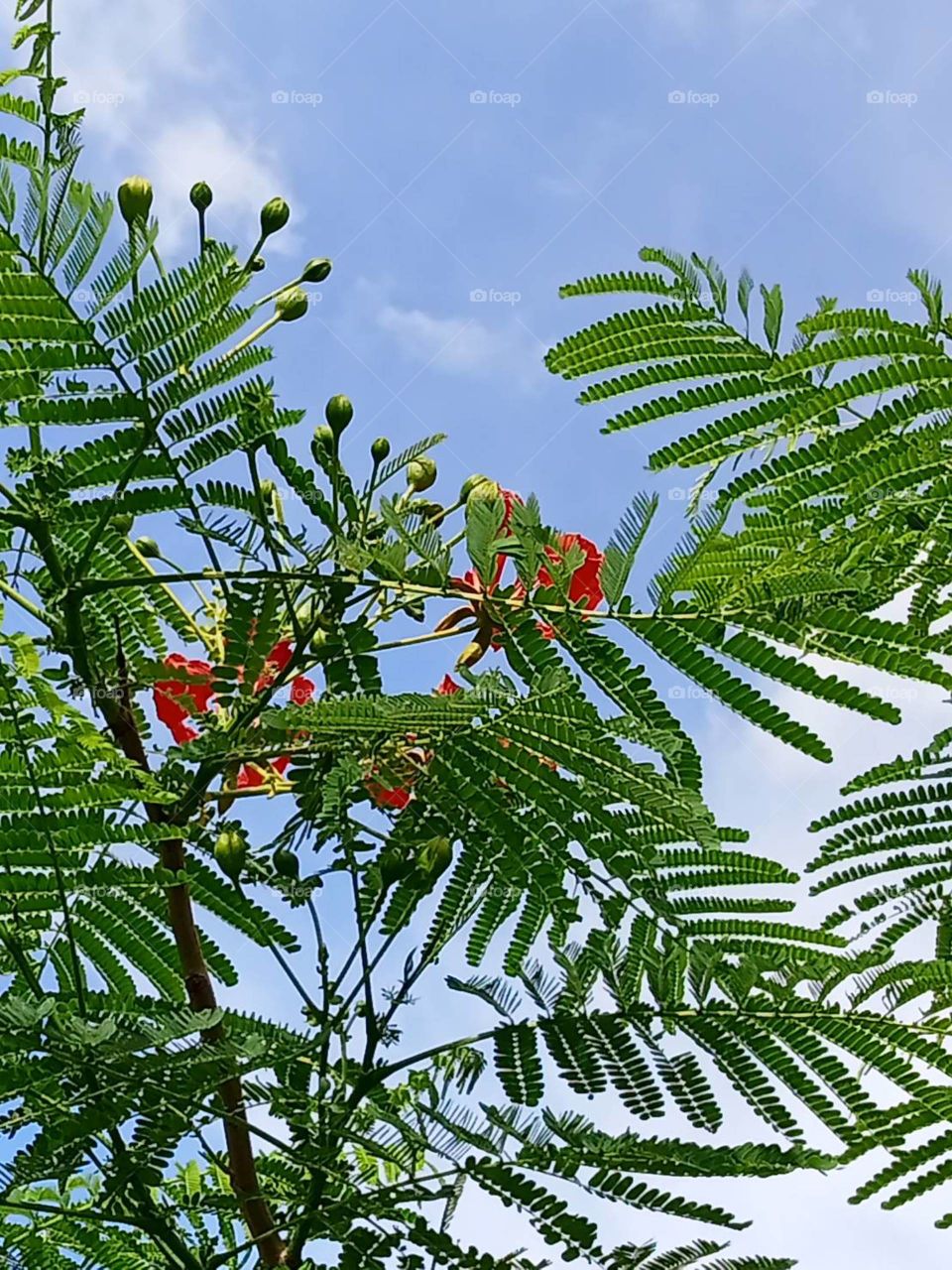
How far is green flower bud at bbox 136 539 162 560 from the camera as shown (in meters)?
1.55

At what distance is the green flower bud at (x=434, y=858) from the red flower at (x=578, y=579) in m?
0.22

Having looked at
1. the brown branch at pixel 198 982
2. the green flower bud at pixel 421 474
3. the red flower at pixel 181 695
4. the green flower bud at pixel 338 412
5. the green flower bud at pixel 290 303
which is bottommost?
the brown branch at pixel 198 982

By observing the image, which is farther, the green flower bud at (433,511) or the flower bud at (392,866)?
the green flower bud at (433,511)

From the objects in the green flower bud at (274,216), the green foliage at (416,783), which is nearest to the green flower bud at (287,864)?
the green foliage at (416,783)

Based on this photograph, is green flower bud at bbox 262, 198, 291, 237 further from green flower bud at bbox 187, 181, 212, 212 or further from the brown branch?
the brown branch

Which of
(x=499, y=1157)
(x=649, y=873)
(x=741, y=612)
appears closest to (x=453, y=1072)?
(x=499, y=1157)

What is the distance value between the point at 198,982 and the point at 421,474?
63cm

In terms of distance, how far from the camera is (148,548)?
1.56 meters

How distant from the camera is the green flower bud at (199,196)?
148 centimetres

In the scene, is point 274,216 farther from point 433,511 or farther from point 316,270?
point 433,511

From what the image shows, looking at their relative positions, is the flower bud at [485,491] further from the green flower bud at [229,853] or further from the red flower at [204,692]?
the green flower bud at [229,853]

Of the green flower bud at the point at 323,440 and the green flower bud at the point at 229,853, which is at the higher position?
the green flower bud at the point at 323,440

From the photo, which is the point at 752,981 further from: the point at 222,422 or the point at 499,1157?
the point at 222,422

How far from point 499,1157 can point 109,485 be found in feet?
2.34
